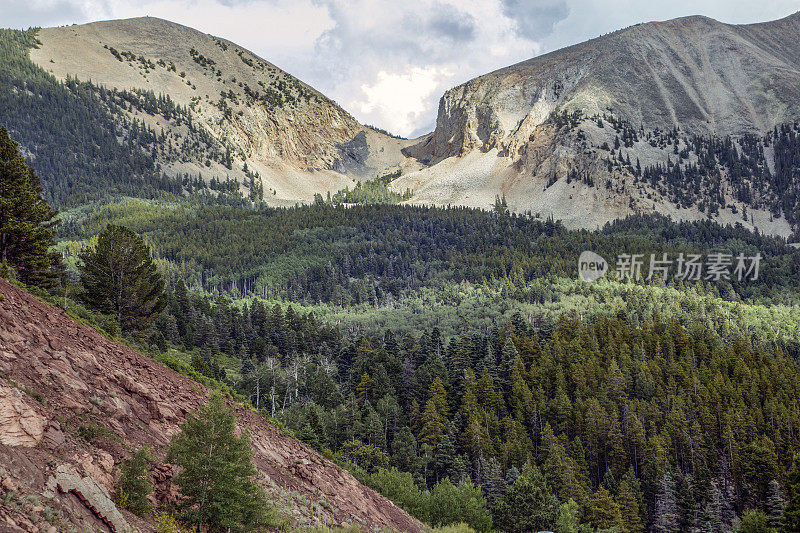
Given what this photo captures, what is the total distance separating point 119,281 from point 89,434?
31.8 m

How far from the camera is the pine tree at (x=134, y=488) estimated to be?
1602cm

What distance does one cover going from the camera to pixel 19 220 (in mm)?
35312

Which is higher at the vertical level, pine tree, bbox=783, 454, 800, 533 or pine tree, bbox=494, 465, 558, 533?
A: pine tree, bbox=783, 454, 800, 533

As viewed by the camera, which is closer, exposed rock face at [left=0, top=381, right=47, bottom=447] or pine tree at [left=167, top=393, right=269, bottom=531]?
exposed rock face at [left=0, top=381, right=47, bottom=447]

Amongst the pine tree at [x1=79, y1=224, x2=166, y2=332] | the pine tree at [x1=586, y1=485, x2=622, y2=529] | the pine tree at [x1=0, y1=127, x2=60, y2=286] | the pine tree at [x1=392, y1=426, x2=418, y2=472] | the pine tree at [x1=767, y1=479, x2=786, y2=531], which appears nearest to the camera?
the pine tree at [x1=0, y1=127, x2=60, y2=286]

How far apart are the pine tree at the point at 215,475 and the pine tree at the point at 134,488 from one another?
1.57 m

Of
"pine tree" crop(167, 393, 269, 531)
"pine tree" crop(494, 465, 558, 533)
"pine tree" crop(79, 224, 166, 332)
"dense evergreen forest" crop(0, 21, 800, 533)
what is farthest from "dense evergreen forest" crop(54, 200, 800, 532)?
"pine tree" crop(167, 393, 269, 531)

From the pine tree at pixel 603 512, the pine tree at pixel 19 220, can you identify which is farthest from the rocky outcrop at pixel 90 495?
the pine tree at pixel 603 512

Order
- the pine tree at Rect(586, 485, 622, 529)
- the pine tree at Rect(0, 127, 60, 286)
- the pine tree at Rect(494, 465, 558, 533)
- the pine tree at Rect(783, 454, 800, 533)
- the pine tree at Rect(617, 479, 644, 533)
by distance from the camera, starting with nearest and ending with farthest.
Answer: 1. the pine tree at Rect(0, 127, 60, 286)
2. the pine tree at Rect(783, 454, 800, 533)
3. the pine tree at Rect(494, 465, 558, 533)
4. the pine tree at Rect(586, 485, 622, 529)
5. the pine tree at Rect(617, 479, 644, 533)

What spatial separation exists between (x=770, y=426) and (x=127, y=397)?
266ft

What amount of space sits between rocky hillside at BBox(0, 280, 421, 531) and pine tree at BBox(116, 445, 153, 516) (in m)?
0.32

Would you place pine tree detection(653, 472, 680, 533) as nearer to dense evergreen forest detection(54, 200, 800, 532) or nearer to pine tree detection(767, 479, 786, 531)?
dense evergreen forest detection(54, 200, 800, 532)

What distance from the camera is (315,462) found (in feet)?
95.7

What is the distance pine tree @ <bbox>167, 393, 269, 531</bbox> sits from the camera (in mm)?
17844
